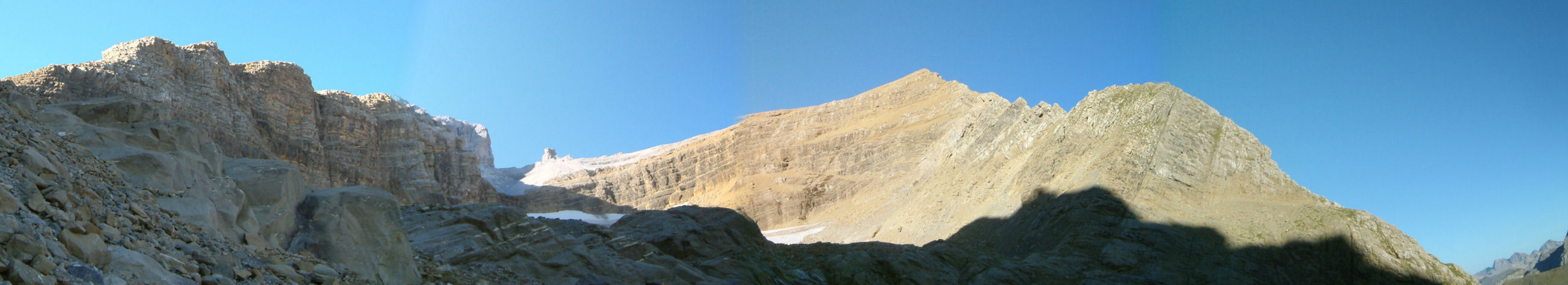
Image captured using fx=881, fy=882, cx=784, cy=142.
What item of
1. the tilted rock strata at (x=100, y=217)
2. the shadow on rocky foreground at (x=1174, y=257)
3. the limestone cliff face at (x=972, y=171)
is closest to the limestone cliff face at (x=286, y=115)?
the limestone cliff face at (x=972, y=171)

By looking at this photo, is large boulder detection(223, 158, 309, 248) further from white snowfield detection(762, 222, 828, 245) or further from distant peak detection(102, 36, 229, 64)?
white snowfield detection(762, 222, 828, 245)

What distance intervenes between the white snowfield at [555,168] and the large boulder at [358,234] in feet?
367

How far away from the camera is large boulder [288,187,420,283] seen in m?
15.2

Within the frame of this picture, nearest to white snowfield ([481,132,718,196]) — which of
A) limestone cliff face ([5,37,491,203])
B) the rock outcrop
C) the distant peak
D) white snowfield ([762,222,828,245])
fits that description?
limestone cliff face ([5,37,491,203])

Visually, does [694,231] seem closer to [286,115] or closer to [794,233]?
[794,233]

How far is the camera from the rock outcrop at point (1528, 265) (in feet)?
209

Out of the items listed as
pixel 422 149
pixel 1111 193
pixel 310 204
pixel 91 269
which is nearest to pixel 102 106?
pixel 310 204

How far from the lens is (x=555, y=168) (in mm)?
150500

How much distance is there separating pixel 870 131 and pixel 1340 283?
2648 inches

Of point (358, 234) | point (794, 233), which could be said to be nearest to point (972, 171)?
point (794, 233)

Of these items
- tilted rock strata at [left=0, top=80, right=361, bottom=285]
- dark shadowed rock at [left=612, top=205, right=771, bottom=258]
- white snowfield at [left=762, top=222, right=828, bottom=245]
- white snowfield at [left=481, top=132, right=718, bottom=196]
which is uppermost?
white snowfield at [left=481, top=132, right=718, bottom=196]

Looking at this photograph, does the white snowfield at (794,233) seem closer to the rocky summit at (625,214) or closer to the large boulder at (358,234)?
the rocky summit at (625,214)

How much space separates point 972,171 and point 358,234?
4794cm

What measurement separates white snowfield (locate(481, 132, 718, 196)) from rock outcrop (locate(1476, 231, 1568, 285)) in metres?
92.6
